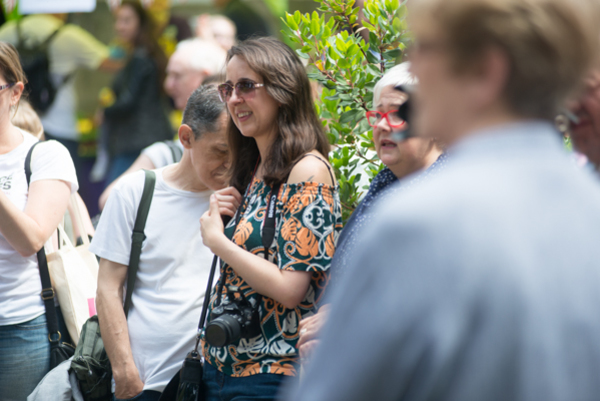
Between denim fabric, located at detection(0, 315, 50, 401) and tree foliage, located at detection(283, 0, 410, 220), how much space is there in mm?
1398

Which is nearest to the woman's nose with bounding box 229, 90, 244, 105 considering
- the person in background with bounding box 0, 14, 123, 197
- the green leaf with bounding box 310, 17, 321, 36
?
the green leaf with bounding box 310, 17, 321, 36

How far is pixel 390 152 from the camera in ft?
6.54

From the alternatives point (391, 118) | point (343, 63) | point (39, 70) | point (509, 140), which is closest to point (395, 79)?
point (391, 118)

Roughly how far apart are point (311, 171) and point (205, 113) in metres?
0.74

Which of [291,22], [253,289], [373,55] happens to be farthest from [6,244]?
[373,55]

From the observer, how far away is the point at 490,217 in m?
0.72

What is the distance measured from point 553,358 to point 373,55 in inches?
77.2

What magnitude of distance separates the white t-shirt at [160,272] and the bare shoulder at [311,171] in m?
0.67

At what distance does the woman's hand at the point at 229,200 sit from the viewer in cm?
212

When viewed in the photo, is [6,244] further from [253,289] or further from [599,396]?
[599,396]

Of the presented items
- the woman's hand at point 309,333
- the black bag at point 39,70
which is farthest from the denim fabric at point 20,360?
the black bag at point 39,70

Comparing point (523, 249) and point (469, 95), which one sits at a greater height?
point (469, 95)

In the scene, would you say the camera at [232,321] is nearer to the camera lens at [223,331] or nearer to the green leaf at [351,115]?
the camera lens at [223,331]

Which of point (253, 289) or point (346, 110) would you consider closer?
point (253, 289)
